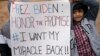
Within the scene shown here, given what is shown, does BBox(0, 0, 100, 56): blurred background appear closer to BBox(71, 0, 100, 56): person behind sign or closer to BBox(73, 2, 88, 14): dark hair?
BBox(71, 0, 100, 56): person behind sign

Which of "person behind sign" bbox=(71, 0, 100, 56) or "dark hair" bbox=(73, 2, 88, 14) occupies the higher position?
"dark hair" bbox=(73, 2, 88, 14)

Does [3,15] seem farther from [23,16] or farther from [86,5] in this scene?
[86,5]

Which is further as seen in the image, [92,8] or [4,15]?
[4,15]

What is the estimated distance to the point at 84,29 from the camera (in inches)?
121

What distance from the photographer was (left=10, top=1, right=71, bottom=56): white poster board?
2984 millimetres

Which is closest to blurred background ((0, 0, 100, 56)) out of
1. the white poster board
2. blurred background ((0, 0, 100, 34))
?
blurred background ((0, 0, 100, 34))

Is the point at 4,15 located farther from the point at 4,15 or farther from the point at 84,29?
the point at 84,29

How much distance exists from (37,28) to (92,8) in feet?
1.82

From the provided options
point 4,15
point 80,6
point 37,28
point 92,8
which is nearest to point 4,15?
point 4,15

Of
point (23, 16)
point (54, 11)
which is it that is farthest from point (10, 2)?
point (54, 11)

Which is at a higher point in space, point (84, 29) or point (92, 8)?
point (92, 8)

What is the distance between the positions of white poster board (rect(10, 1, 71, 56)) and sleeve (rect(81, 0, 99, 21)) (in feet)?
Answer: 0.88

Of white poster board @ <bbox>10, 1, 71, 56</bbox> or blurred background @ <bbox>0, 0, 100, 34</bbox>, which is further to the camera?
blurred background @ <bbox>0, 0, 100, 34</bbox>

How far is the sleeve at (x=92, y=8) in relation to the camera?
3.05m
